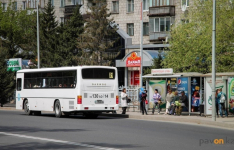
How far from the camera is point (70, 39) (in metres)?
58.3

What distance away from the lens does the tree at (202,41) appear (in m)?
35.6

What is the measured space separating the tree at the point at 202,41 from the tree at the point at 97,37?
12361 mm

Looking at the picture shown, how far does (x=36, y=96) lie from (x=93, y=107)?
5.80m

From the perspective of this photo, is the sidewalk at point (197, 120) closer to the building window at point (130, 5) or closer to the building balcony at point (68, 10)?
the building window at point (130, 5)

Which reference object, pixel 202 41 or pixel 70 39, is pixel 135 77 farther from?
pixel 202 41

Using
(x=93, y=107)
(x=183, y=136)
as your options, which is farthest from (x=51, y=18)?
(x=183, y=136)

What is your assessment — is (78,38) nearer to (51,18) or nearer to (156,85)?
(51,18)

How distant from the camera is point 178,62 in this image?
42.6m

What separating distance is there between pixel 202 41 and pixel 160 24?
60.7ft

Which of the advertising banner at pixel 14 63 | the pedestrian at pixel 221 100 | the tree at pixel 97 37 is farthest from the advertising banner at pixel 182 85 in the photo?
the tree at pixel 97 37

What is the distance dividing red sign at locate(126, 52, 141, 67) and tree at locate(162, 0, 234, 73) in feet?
29.8

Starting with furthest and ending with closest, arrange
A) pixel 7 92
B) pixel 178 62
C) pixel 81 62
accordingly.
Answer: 1. pixel 81 62
2. pixel 7 92
3. pixel 178 62

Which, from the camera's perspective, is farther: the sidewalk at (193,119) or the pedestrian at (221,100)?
the pedestrian at (221,100)

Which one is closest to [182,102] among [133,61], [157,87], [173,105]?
[173,105]
